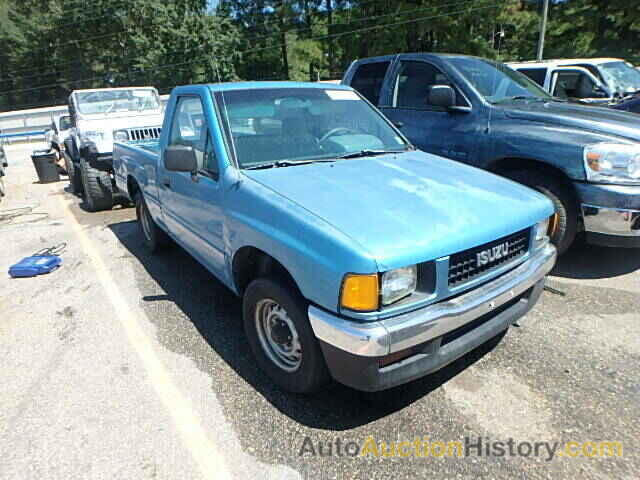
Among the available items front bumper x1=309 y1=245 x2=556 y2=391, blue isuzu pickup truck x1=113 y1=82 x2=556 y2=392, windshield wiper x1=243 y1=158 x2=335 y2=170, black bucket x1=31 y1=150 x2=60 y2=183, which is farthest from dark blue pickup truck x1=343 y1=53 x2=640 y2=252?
black bucket x1=31 y1=150 x2=60 y2=183

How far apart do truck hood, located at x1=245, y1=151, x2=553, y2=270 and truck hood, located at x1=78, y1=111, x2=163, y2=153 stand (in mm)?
6053

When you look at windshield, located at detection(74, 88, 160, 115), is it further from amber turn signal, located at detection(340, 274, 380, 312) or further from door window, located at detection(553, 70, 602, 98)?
amber turn signal, located at detection(340, 274, 380, 312)

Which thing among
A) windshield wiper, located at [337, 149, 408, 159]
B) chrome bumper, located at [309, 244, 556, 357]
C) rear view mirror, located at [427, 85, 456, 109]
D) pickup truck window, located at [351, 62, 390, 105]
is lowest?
chrome bumper, located at [309, 244, 556, 357]

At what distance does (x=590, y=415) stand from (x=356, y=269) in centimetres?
166

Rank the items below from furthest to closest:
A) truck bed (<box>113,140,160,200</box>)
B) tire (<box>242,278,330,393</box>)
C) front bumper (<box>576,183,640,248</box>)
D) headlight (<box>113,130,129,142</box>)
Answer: headlight (<box>113,130,129,142</box>) < truck bed (<box>113,140,160,200</box>) < front bumper (<box>576,183,640,248</box>) < tire (<box>242,278,330,393</box>)

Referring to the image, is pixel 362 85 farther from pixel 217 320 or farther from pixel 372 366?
pixel 372 366

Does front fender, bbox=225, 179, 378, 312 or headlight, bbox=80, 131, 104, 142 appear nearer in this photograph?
front fender, bbox=225, 179, 378, 312

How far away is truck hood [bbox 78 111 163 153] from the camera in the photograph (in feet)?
24.8

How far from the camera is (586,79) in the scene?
834 cm

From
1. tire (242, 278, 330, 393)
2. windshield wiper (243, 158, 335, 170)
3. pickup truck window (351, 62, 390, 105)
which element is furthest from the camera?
pickup truck window (351, 62, 390, 105)

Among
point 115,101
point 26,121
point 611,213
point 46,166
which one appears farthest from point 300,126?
point 26,121

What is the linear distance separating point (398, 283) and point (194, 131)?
7.42ft

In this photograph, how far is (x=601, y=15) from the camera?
26469 mm

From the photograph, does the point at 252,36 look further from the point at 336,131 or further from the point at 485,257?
the point at 485,257
